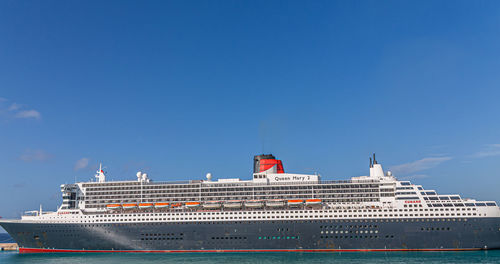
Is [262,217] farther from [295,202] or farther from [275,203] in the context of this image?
[295,202]

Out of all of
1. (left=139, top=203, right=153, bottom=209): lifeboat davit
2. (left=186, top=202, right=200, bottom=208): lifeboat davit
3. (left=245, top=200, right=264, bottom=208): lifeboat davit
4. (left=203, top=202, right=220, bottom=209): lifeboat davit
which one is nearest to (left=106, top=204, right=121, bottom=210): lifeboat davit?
(left=139, top=203, right=153, bottom=209): lifeboat davit

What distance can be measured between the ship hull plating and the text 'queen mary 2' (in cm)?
11

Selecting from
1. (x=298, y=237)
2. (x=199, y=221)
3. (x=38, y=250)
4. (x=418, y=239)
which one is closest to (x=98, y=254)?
(x=38, y=250)

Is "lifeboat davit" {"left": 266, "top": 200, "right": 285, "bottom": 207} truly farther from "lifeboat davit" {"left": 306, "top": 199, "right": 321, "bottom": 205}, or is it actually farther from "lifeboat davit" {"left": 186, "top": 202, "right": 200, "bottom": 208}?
"lifeboat davit" {"left": 186, "top": 202, "right": 200, "bottom": 208}

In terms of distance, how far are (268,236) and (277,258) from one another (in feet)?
14.5

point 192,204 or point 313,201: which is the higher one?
point 313,201

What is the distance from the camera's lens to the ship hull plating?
4203 centimetres

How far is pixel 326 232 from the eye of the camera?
43.6 m

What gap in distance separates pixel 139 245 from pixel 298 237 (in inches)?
772

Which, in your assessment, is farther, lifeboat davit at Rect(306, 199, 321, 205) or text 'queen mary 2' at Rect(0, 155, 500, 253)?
lifeboat davit at Rect(306, 199, 321, 205)

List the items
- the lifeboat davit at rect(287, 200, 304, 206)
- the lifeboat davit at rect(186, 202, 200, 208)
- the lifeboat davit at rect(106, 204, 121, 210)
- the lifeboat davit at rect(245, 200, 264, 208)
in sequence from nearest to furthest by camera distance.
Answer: the lifeboat davit at rect(287, 200, 304, 206), the lifeboat davit at rect(245, 200, 264, 208), the lifeboat davit at rect(186, 202, 200, 208), the lifeboat davit at rect(106, 204, 121, 210)

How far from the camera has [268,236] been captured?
4425 centimetres

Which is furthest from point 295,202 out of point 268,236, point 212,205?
point 212,205

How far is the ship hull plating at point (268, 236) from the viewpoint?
42.0 meters
